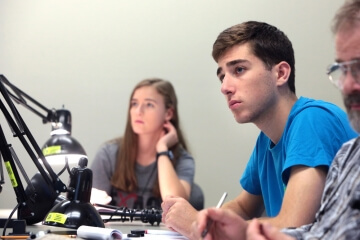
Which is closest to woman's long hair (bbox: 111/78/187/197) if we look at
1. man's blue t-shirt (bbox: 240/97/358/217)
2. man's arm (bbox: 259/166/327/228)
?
man's blue t-shirt (bbox: 240/97/358/217)

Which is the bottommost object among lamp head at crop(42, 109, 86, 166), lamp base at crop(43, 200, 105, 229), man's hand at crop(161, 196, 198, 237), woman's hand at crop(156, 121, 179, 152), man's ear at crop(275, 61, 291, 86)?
man's hand at crop(161, 196, 198, 237)

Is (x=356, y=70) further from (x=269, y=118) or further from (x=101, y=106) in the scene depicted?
(x=101, y=106)

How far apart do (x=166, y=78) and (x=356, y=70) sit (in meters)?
2.81

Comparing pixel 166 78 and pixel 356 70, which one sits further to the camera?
pixel 166 78

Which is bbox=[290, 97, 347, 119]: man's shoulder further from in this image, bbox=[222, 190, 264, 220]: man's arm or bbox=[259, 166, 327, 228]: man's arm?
bbox=[222, 190, 264, 220]: man's arm

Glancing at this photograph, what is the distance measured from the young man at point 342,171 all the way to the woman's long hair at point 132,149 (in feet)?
6.56

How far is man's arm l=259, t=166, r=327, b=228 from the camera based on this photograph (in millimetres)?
1392

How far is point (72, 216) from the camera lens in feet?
4.71

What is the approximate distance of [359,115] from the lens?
1.09 meters

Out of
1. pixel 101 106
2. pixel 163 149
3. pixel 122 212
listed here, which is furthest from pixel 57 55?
pixel 122 212

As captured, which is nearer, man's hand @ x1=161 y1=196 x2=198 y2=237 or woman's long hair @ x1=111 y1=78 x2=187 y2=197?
man's hand @ x1=161 y1=196 x2=198 y2=237

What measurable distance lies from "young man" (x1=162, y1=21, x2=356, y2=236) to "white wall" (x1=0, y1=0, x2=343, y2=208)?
181 cm

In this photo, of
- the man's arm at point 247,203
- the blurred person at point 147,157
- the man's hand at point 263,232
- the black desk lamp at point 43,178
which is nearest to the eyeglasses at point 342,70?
the man's hand at point 263,232

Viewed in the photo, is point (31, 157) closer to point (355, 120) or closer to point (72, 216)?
point (72, 216)
